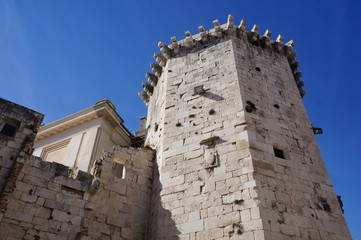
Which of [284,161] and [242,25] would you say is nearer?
[284,161]

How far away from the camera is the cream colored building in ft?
35.6

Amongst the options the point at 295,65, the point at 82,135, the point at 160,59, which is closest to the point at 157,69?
the point at 160,59

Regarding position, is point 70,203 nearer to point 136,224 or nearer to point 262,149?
point 136,224

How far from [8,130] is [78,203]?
91.5 inches

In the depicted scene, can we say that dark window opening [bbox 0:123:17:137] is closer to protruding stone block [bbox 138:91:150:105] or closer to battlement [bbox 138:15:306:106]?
battlement [bbox 138:15:306:106]

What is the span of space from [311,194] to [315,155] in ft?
4.55

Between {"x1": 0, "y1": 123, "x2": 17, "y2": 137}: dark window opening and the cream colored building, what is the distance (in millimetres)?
3406

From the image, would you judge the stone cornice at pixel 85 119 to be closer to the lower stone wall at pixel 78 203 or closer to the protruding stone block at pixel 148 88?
the protruding stone block at pixel 148 88

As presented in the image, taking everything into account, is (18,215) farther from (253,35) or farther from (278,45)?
(278,45)

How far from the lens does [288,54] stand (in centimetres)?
1158

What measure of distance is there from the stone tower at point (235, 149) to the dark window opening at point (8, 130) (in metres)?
3.57

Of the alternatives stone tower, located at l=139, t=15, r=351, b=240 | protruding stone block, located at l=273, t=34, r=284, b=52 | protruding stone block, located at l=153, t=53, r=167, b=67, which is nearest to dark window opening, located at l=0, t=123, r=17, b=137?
stone tower, located at l=139, t=15, r=351, b=240

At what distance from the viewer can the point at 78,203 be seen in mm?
7031

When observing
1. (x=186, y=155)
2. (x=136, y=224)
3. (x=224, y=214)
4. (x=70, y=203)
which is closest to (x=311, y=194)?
(x=224, y=214)
